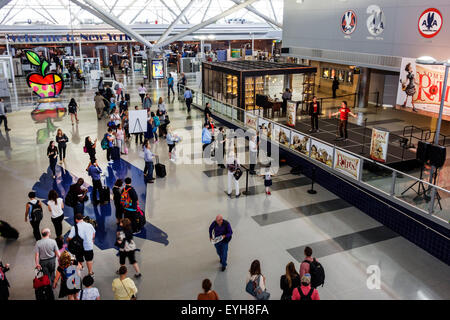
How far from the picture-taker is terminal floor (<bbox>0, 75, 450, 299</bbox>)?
8398 millimetres

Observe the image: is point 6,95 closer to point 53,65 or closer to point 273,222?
point 53,65

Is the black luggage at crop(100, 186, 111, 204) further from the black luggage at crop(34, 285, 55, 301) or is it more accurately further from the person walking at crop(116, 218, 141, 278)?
the black luggage at crop(34, 285, 55, 301)

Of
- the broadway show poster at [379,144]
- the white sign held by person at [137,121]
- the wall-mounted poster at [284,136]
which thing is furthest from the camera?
the white sign held by person at [137,121]

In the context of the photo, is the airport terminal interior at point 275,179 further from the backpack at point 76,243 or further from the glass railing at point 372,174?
the backpack at point 76,243

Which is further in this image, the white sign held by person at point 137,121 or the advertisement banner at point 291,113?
the advertisement banner at point 291,113

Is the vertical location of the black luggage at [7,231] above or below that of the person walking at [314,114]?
below

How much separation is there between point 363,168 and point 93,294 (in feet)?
27.2

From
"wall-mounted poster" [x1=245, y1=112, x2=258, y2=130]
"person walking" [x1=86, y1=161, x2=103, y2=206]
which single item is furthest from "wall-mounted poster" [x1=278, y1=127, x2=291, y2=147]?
"person walking" [x1=86, y1=161, x2=103, y2=206]

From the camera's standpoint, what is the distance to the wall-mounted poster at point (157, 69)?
37425 millimetres

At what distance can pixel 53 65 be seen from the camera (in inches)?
1642

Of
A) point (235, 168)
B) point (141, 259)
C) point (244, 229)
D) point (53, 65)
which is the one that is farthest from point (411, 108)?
point (53, 65)

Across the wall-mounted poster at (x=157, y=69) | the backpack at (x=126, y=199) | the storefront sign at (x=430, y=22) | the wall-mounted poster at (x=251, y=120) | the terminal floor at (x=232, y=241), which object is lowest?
the terminal floor at (x=232, y=241)

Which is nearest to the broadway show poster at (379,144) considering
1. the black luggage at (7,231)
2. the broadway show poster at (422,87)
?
the broadway show poster at (422,87)

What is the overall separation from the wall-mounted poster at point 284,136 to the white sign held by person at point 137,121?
5.81m
